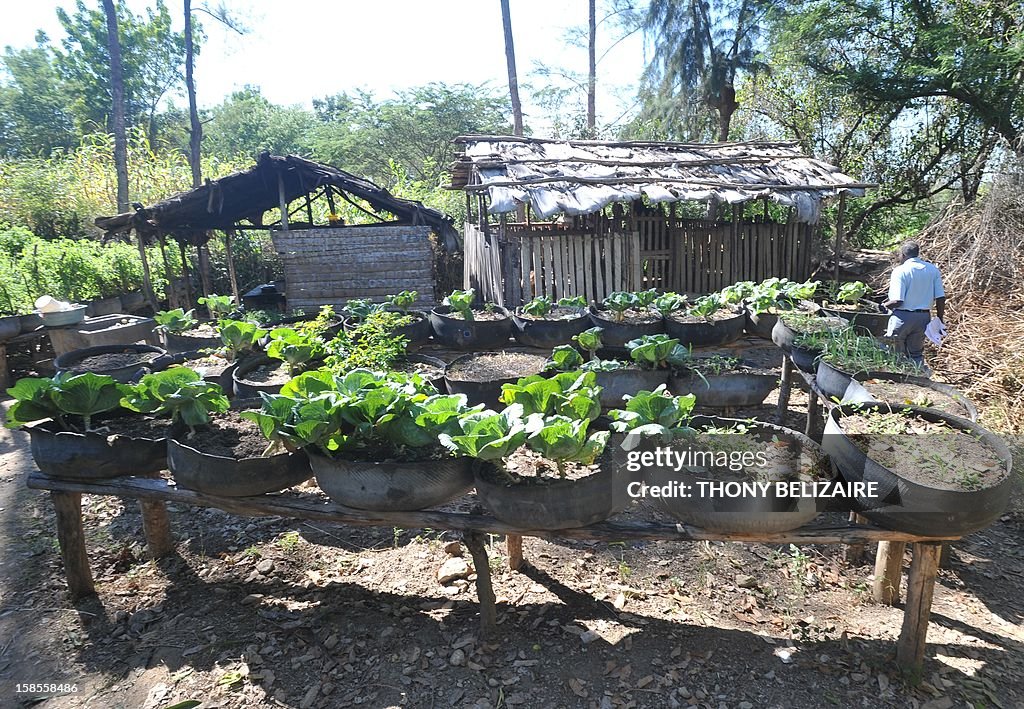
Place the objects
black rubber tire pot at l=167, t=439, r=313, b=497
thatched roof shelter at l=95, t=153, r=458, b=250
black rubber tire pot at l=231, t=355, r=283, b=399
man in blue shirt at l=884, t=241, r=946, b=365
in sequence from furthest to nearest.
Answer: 1. thatched roof shelter at l=95, t=153, r=458, b=250
2. man in blue shirt at l=884, t=241, r=946, b=365
3. black rubber tire pot at l=231, t=355, r=283, b=399
4. black rubber tire pot at l=167, t=439, r=313, b=497

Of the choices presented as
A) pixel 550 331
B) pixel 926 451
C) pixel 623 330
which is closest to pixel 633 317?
pixel 623 330

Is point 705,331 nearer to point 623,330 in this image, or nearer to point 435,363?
point 623,330

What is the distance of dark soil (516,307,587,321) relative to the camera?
5.64 m

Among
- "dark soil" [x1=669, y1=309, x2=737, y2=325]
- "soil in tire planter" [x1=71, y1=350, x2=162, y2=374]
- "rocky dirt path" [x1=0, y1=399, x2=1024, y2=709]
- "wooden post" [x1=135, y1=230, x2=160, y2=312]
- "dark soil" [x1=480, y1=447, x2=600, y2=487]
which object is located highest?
"wooden post" [x1=135, y1=230, x2=160, y2=312]

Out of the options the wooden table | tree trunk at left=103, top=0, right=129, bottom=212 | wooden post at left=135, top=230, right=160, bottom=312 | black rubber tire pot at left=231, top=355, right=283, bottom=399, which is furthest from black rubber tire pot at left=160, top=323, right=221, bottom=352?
tree trunk at left=103, top=0, right=129, bottom=212

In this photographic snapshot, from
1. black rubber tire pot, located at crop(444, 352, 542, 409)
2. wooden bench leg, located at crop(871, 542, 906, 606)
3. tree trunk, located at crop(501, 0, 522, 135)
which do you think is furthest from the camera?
tree trunk, located at crop(501, 0, 522, 135)

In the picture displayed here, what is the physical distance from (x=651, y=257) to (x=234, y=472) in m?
8.53

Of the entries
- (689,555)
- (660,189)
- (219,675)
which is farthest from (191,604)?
(660,189)

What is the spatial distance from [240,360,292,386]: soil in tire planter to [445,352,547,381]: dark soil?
1241 mm

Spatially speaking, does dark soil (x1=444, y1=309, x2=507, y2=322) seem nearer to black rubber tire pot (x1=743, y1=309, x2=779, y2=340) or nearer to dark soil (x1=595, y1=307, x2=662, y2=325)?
dark soil (x1=595, y1=307, x2=662, y2=325)

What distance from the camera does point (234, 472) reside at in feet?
8.39

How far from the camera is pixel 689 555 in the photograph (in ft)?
10.9

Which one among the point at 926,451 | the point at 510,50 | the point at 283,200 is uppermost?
the point at 510,50

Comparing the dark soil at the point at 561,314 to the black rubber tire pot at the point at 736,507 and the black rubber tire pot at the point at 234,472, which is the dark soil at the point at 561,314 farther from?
the black rubber tire pot at the point at 234,472
